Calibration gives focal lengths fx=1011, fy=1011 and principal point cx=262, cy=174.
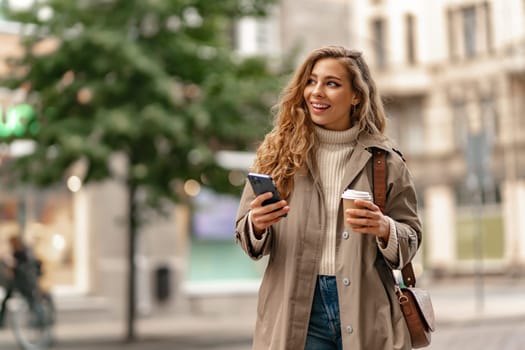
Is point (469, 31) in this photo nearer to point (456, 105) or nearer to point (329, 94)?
point (456, 105)

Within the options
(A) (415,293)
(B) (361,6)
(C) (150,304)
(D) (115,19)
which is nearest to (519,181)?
(B) (361,6)

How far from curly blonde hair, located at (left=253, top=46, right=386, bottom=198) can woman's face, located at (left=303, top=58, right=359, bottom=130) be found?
25 millimetres

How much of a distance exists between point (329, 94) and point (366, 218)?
1.89 ft

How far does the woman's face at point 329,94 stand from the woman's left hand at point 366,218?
0.48m

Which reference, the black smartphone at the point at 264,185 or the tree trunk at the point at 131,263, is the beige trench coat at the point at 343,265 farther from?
the tree trunk at the point at 131,263

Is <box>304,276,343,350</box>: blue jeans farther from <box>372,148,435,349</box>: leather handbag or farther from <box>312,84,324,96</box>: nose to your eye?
<box>312,84,324,96</box>: nose

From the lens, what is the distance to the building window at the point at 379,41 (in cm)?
4109

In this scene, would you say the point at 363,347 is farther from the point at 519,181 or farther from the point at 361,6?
the point at 361,6

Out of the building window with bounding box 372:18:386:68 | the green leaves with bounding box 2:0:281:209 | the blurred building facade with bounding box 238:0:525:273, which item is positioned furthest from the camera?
the building window with bounding box 372:18:386:68

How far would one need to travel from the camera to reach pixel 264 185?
11.6 feet

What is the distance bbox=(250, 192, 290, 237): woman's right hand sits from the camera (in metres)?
3.56

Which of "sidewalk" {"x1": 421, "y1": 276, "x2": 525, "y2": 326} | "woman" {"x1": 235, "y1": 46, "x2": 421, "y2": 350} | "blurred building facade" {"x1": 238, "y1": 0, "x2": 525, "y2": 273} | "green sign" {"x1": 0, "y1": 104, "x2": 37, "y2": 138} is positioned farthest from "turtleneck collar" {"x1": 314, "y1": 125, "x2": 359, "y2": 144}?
"blurred building facade" {"x1": 238, "y1": 0, "x2": 525, "y2": 273}

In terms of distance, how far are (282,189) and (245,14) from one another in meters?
11.5

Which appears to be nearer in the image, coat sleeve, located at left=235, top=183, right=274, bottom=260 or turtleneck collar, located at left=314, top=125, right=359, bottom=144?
coat sleeve, located at left=235, top=183, right=274, bottom=260
